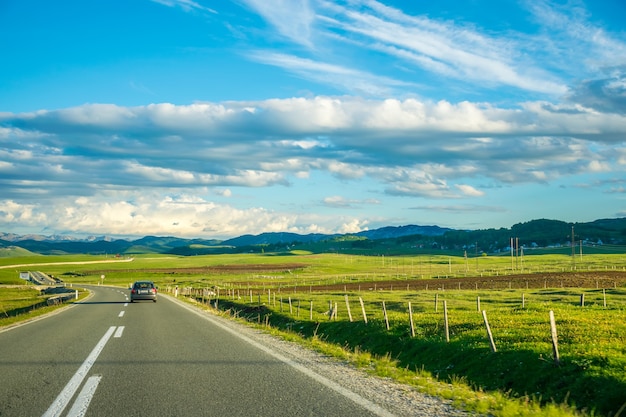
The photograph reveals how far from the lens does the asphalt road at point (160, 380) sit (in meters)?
8.39

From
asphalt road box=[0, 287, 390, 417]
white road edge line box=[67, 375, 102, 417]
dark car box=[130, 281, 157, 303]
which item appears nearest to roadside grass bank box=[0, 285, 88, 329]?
dark car box=[130, 281, 157, 303]

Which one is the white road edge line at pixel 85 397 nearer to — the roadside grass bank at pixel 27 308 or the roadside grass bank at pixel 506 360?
the roadside grass bank at pixel 506 360

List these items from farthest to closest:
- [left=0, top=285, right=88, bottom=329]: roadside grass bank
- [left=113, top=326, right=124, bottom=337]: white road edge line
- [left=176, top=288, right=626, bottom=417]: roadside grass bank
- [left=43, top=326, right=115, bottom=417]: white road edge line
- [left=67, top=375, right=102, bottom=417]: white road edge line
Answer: [left=0, top=285, right=88, bottom=329]: roadside grass bank, [left=113, top=326, right=124, bottom=337]: white road edge line, [left=176, top=288, right=626, bottom=417]: roadside grass bank, [left=43, top=326, right=115, bottom=417]: white road edge line, [left=67, top=375, right=102, bottom=417]: white road edge line

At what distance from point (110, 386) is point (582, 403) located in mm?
9073

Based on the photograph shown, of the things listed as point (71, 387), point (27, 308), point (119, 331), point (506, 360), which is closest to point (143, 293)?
point (27, 308)

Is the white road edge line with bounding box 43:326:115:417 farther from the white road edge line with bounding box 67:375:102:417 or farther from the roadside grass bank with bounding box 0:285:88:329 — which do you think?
the roadside grass bank with bounding box 0:285:88:329

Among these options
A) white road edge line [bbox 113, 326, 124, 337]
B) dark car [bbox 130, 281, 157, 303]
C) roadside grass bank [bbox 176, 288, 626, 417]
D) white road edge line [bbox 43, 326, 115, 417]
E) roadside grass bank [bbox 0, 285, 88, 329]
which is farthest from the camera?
dark car [bbox 130, 281, 157, 303]

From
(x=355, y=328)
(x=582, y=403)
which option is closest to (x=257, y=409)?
(x=582, y=403)

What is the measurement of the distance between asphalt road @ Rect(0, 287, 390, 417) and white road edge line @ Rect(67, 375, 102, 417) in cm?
2

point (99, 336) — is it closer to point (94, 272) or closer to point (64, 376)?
point (64, 376)

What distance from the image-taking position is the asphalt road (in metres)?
8.39

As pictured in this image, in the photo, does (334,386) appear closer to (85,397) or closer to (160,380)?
(160,380)

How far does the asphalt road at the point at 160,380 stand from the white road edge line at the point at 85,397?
0.02 meters

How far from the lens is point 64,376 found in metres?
11.1
